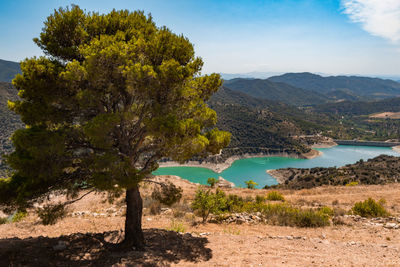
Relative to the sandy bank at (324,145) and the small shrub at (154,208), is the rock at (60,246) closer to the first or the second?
the small shrub at (154,208)

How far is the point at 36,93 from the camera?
5164mm

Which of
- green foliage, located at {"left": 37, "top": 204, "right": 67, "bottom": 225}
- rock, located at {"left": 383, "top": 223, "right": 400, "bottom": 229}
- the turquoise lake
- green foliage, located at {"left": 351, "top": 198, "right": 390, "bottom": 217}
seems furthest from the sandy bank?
green foliage, located at {"left": 37, "top": 204, "right": 67, "bottom": 225}

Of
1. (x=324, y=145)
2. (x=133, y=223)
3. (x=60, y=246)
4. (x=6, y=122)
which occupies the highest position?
(x=6, y=122)

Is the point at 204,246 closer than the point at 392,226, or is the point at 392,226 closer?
the point at 204,246

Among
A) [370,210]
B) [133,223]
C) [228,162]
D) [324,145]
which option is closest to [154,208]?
[133,223]

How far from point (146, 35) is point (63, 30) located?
6.31 ft

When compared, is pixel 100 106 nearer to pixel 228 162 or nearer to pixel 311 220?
pixel 311 220

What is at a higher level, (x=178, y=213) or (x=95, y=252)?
(x=95, y=252)

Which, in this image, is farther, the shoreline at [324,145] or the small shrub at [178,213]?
the shoreline at [324,145]

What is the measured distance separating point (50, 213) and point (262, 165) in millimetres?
95720

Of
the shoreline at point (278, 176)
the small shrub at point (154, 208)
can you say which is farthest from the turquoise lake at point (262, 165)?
the small shrub at point (154, 208)

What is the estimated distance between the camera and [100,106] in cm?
567

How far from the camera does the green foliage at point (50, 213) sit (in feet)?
18.4

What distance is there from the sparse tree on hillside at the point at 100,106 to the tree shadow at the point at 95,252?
628 millimetres
